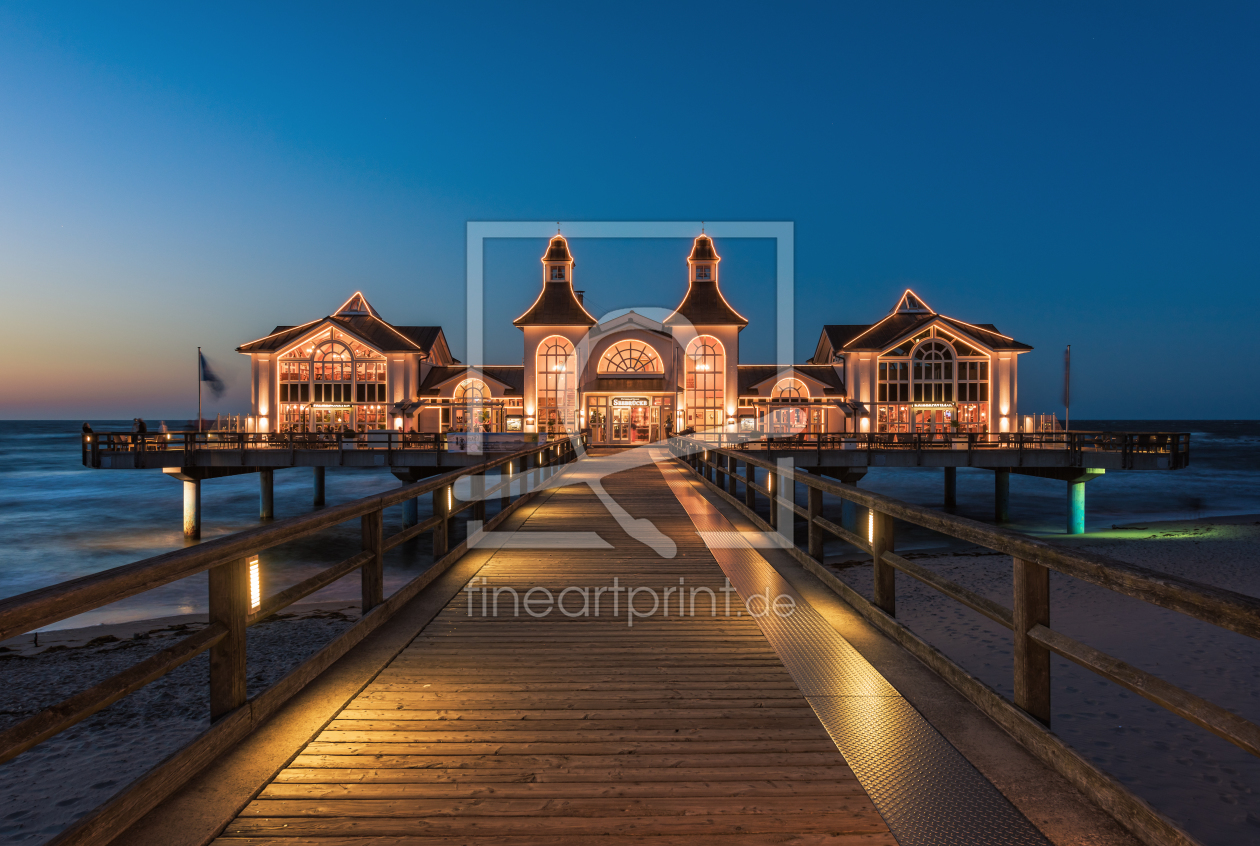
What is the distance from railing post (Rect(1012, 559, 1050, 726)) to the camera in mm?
2816

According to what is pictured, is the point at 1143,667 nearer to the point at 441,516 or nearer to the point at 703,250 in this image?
the point at 441,516

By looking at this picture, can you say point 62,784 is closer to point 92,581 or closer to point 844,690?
point 92,581

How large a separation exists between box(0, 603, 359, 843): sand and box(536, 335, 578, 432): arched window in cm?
2350

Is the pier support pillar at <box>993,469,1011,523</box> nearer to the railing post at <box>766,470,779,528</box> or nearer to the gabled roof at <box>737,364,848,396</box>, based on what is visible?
the gabled roof at <box>737,364,848,396</box>

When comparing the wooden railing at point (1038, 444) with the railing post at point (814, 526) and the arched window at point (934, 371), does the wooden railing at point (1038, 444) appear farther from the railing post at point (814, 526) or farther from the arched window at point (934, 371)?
the railing post at point (814, 526)

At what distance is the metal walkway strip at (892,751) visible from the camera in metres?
2.34

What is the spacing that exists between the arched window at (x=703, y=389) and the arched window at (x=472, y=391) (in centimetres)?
1065

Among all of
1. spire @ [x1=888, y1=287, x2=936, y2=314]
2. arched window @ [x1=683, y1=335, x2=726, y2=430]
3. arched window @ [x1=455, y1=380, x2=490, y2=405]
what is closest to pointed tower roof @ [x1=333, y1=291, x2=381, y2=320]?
arched window @ [x1=455, y1=380, x2=490, y2=405]

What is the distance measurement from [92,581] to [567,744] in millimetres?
1872

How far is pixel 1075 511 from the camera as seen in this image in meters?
23.4

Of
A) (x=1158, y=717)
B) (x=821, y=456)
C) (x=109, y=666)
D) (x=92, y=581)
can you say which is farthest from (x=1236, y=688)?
(x=821, y=456)

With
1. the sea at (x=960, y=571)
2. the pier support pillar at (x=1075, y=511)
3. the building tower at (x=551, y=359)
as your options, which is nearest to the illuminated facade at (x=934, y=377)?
the sea at (x=960, y=571)

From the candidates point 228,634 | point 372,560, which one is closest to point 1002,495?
point 372,560

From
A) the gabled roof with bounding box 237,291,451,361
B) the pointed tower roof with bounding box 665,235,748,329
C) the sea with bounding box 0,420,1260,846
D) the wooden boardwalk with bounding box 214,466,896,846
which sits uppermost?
the pointed tower roof with bounding box 665,235,748,329
